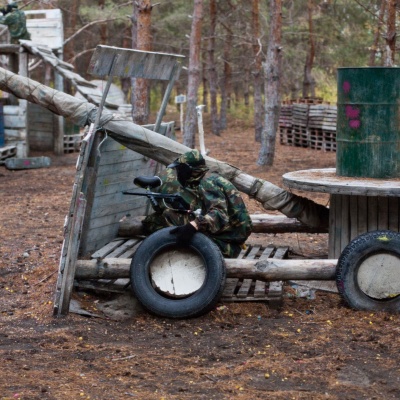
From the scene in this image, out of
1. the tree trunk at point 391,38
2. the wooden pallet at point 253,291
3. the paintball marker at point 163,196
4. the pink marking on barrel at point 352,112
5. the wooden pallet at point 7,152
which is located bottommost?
the wooden pallet at point 253,291

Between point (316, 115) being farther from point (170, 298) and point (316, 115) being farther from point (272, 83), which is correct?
point (170, 298)

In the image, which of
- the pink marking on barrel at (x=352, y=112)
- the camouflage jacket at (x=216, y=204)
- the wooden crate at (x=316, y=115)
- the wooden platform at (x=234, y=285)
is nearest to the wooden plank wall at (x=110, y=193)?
the wooden platform at (x=234, y=285)

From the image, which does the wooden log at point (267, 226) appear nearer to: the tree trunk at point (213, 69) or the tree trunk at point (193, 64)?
the tree trunk at point (193, 64)

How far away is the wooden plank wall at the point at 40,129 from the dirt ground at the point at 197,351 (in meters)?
12.9

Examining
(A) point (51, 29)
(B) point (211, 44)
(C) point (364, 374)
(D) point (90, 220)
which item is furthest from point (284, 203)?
(B) point (211, 44)

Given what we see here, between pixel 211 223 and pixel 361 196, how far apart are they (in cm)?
159

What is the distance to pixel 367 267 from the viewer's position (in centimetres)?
684

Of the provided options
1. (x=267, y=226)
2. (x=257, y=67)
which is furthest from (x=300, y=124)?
(x=267, y=226)

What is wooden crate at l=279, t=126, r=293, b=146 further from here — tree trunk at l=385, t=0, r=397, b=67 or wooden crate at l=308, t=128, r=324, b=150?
tree trunk at l=385, t=0, r=397, b=67

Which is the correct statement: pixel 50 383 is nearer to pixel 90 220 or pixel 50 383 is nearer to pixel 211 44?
pixel 90 220

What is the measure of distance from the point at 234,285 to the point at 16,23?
1367 centimetres

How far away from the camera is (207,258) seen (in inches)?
267

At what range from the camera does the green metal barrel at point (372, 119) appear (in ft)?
24.2

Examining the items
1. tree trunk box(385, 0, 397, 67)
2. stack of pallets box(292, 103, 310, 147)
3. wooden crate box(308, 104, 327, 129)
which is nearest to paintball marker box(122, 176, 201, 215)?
tree trunk box(385, 0, 397, 67)
